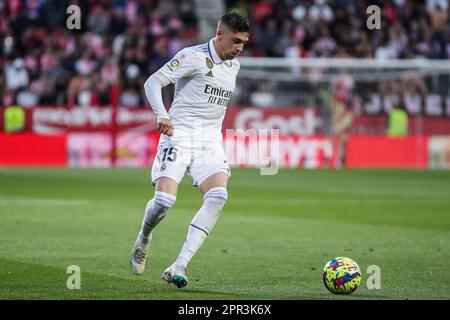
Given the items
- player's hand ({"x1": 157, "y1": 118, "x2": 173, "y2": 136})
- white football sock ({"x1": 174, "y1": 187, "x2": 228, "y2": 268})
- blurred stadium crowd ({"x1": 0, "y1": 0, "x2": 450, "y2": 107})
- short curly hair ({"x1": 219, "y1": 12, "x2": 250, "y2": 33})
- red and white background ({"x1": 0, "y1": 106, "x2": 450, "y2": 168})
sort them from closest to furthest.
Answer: player's hand ({"x1": 157, "y1": 118, "x2": 173, "y2": 136}) < white football sock ({"x1": 174, "y1": 187, "x2": 228, "y2": 268}) < short curly hair ({"x1": 219, "y1": 12, "x2": 250, "y2": 33}) < red and white background ({"x1": 0, "y1": 106, "x2": 450, "y2": 168}) < blurred stadium crowd ({"x1": 0, "y1": 0, "x2": 450, "y2": 107})

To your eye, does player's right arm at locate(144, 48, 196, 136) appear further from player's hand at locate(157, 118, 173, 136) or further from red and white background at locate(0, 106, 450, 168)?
red and white background at locate(0, 106, 450, 168)

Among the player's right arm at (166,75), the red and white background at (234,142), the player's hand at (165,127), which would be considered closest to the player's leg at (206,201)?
the player's hand at (165,127)

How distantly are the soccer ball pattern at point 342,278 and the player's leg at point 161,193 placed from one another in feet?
4.80

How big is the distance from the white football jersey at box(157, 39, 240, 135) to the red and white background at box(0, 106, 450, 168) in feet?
58.2

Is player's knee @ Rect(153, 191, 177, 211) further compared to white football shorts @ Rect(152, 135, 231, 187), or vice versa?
white football shorts @ Rect(152, 135, 231, 187)

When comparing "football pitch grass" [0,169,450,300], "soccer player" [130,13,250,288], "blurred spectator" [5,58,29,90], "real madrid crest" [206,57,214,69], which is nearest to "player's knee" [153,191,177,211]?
"soccer player" [130,13,250,288]

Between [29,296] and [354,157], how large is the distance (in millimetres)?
22220

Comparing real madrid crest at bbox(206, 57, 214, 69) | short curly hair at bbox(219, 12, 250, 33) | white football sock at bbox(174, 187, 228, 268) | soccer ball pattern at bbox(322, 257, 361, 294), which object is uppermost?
short curly hair at bbox(219, 12, 250, 33)

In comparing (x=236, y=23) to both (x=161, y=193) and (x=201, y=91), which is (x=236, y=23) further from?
(x=161, y=193)

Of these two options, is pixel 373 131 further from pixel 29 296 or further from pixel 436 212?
pixel 29 296

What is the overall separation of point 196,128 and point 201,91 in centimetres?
32

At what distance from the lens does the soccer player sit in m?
9.09
